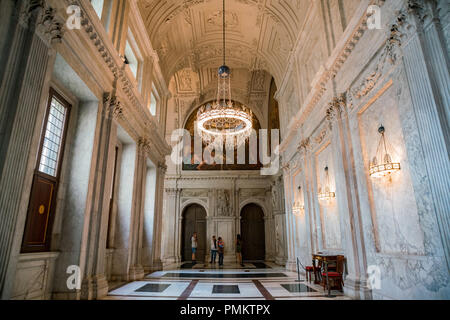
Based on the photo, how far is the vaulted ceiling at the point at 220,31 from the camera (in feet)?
28.3

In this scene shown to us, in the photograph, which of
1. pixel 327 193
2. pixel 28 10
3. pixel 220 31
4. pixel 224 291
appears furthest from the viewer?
pixel 220 31

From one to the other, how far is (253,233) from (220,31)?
1012cm

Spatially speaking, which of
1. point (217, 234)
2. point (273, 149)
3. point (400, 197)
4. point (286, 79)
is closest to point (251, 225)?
point (217, 234)

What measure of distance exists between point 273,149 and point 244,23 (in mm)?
6444

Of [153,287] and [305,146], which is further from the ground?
[305,146]

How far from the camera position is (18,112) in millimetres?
3086

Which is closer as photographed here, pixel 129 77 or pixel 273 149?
pixel 129 77

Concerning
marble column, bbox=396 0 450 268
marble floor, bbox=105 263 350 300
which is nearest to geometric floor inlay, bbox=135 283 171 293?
marble floor, bbox=105 263 350 300

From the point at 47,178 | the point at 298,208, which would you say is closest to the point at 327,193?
the point at 298,208

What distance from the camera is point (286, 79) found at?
1025 cm

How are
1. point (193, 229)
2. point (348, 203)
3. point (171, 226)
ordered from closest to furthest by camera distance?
point (348, 203), point (171, 226), point (193, 229)

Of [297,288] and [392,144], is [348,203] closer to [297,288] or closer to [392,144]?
[392,144]

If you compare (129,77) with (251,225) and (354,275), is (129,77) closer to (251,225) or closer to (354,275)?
(354,275)

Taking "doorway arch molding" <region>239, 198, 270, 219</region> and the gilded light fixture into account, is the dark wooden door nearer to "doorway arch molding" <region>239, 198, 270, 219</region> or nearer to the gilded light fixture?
the gilded light fixture
